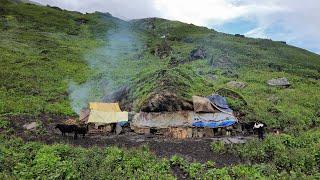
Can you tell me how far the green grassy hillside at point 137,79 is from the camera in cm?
2320

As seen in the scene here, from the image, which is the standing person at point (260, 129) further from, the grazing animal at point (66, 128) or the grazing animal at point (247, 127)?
the grazing animal at point (66, 128)

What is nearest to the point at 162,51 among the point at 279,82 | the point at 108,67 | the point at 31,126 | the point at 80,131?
the point at 108,67

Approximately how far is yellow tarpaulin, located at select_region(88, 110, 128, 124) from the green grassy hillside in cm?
213

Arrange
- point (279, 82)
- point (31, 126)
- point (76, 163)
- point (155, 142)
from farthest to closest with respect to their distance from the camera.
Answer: point (279, 82)
point (31, 126)
point (155, 142)
point (76, 163)

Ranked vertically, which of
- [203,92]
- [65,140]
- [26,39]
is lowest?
[65,140]

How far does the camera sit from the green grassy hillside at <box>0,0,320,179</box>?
76.1 feet

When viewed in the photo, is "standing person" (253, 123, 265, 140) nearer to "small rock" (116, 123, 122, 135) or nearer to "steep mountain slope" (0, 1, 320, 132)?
"steep mountain slope" (0, 1, 320, 132)

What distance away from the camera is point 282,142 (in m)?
27.3

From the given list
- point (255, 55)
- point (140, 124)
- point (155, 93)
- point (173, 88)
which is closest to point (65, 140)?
point (140, 124)

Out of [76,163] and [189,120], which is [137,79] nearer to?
[189,120]

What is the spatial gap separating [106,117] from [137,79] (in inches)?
485

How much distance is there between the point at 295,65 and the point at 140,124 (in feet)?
147

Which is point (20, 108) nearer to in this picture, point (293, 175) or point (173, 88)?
point (173, 88)

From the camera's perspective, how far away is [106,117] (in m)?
32.9
